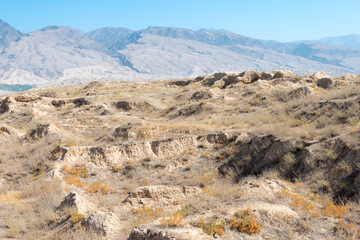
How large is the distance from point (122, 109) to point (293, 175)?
697 inches

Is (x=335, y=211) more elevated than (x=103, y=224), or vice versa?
(x=335, y=211)

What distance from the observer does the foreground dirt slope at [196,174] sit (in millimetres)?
5719

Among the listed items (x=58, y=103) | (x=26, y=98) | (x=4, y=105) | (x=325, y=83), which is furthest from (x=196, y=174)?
(x=26, y=98)

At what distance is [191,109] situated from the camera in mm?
20609

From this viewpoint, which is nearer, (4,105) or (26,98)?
(4,105)

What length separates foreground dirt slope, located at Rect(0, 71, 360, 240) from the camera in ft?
18.8

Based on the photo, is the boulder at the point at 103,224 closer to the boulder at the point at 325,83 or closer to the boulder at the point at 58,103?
the boulder at the point at 325,83

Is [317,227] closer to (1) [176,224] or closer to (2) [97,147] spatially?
(1) [176,224]

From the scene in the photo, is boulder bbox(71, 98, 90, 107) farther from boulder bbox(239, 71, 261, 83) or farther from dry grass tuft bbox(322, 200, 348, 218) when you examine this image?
dry grass tuft bbox(322, 200, 348, 218)

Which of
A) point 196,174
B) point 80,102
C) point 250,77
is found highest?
point 250,77

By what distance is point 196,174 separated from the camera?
10.9 m

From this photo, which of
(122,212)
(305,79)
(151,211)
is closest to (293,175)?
(151,211)

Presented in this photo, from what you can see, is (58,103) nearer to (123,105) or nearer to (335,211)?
(123,105)

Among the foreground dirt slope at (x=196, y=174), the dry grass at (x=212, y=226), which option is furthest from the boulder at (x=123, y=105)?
the dry grass at (x=212, y=226)
